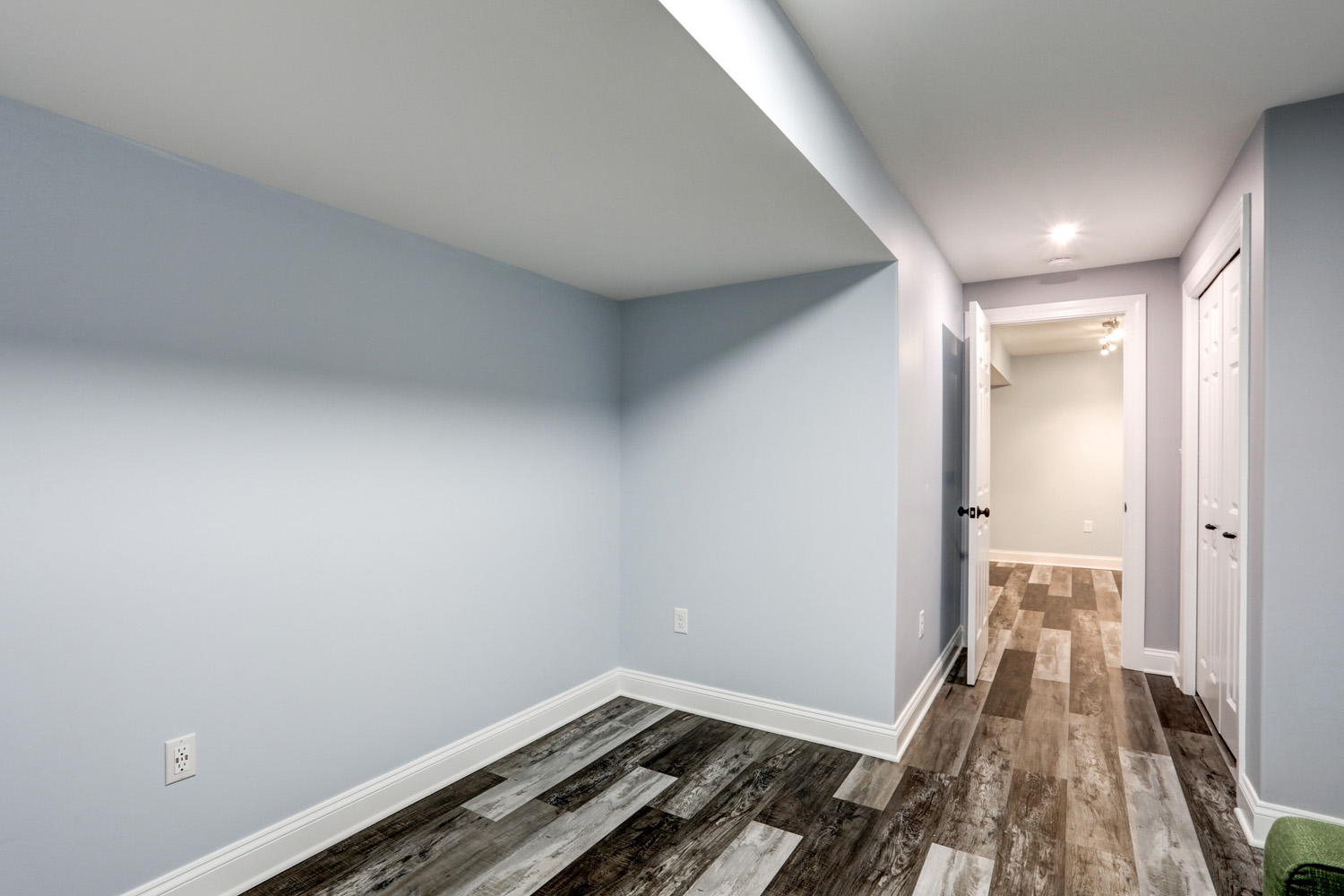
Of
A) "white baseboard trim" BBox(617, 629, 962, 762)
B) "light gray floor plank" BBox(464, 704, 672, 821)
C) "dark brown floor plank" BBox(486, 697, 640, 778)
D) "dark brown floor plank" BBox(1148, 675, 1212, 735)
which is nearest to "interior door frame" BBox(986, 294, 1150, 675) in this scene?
"dark brown floor plank" BBox(1148, 675, 1212, 735)

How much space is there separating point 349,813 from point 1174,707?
3671 mm

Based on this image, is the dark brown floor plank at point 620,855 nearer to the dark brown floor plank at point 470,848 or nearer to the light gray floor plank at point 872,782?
the dark brown floor plank at point 470,848

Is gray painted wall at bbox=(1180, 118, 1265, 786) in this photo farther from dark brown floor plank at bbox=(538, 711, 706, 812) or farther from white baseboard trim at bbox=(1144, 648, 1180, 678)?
dark brown floor plank at bbox=(538, 711, 706, 812)

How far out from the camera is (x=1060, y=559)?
744 cm

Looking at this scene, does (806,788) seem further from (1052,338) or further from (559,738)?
(1052,338)

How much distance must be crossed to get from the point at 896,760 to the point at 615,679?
1.38 m

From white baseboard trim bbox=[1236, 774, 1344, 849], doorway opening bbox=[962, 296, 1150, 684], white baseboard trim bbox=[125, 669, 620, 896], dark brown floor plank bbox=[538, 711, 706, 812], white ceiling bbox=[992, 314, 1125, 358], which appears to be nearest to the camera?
white baseboard trim bbox=[125, 669, 620, 896]

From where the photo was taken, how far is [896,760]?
2.72m

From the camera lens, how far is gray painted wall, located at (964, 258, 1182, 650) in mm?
3793

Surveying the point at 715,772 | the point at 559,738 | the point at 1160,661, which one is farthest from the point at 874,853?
the point at 1160,661

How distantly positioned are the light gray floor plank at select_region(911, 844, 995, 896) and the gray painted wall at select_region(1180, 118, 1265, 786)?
94 centimetres

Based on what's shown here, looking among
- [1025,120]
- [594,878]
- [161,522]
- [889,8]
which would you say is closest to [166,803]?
[161,522]

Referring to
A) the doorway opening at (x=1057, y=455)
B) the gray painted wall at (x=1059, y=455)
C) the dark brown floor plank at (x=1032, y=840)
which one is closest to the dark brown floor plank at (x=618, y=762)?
the dark brown floor plank at (x=1032, y=840)

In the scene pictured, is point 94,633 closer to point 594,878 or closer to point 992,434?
point 594,878
